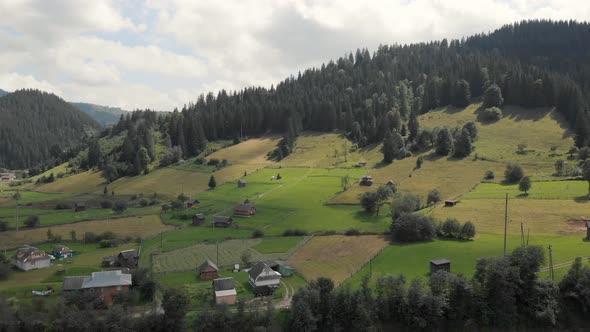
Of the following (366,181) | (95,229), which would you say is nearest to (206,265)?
(95,229)

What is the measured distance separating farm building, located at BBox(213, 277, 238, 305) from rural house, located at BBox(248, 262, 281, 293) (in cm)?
286

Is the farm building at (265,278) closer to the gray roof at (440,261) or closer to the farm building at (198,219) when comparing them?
the gray roof at (440,261)

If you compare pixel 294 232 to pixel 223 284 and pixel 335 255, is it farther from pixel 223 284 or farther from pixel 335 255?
pixel 223 284

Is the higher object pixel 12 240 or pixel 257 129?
pixel 257 129

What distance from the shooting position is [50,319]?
45.8 metres

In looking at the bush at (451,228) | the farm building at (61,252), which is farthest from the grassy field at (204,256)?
the bush at (451,228)

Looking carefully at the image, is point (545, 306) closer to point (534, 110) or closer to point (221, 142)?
point (534, 110)

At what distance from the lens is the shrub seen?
65.1 m

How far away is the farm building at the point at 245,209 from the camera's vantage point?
88688mm

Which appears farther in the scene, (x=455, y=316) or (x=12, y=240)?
(x=12, y=240)

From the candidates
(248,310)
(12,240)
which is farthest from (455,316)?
(12,240)

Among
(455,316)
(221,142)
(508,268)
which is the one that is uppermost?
(221,142)

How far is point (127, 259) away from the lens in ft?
210

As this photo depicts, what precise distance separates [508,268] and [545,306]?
492cm
